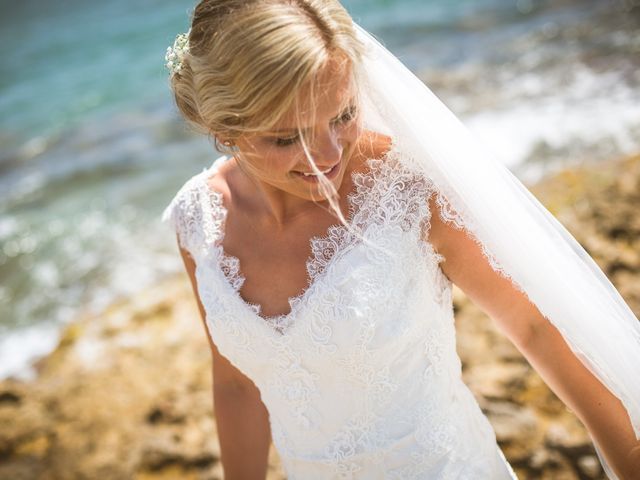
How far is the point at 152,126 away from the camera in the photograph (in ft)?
32.1

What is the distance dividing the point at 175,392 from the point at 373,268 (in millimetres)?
2646

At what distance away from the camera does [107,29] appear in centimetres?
1702

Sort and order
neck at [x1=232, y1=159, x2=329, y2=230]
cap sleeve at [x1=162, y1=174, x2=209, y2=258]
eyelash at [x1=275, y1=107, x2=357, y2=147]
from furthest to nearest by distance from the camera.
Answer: cap sleeve at [x1=162, y1=174, x2=209, y2=258], neck at [x1=232, y1=159, x2=329, y2=230], eyelash at [x1=275, y1=107, x2=357, y2=147]

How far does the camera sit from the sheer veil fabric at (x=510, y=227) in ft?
5.53

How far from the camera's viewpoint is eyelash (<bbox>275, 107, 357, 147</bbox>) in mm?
1676

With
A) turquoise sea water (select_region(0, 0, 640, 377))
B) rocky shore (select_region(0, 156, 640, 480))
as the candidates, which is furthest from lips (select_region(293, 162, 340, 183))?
turquoise sea water (select_region(0, 0, 640, 377))

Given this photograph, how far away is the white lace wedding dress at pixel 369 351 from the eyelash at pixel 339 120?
190mm

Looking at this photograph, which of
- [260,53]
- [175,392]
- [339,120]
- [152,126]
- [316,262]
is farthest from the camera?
[152,126]

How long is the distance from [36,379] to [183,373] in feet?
4.10

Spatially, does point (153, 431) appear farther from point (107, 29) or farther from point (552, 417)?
point (107, 29)

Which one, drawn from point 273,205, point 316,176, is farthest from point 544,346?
point 273,205

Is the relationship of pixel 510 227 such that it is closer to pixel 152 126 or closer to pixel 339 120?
pixel 339 120

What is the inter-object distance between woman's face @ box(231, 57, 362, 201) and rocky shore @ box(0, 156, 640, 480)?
200cm

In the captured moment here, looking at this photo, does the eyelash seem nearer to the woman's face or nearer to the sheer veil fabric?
the woman's face
